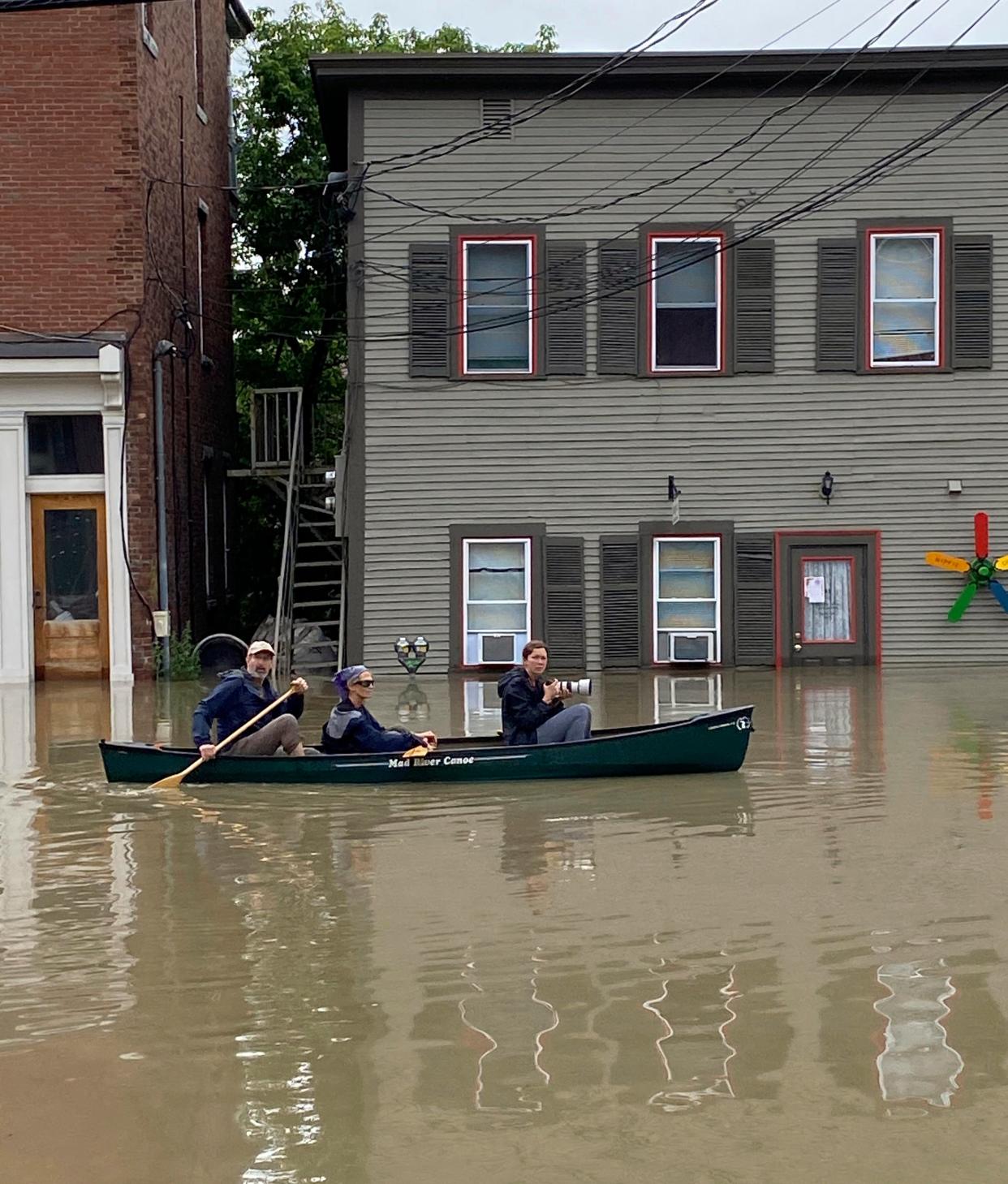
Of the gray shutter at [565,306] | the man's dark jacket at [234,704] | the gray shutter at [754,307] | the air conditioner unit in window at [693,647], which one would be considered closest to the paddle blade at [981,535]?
the gray shutter at [754,307]

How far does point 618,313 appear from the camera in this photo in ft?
75.7

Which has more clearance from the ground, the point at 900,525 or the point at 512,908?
the point at 900,525

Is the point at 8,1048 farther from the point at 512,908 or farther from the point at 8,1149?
the point at 512,908

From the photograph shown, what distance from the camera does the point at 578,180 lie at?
23000mm

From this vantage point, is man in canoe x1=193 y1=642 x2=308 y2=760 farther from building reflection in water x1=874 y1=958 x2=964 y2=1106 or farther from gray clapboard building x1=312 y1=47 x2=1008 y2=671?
gray clapboard building x1=312 y1=47 x2=1008 y2=671

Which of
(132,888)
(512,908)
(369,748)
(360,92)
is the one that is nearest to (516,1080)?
(512,908)

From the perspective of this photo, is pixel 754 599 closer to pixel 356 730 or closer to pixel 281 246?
pixel 356 730

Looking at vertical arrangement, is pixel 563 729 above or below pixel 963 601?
below

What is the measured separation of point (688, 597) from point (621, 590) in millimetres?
938

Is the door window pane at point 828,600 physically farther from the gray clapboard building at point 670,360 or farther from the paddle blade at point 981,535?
the paddle blade at point 981,535

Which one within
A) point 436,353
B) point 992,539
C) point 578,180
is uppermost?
point 578,180

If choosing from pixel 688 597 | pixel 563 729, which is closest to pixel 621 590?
pixel 688 597

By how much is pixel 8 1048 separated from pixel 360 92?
17839 mm

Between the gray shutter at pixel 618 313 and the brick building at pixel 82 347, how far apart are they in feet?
19.3
